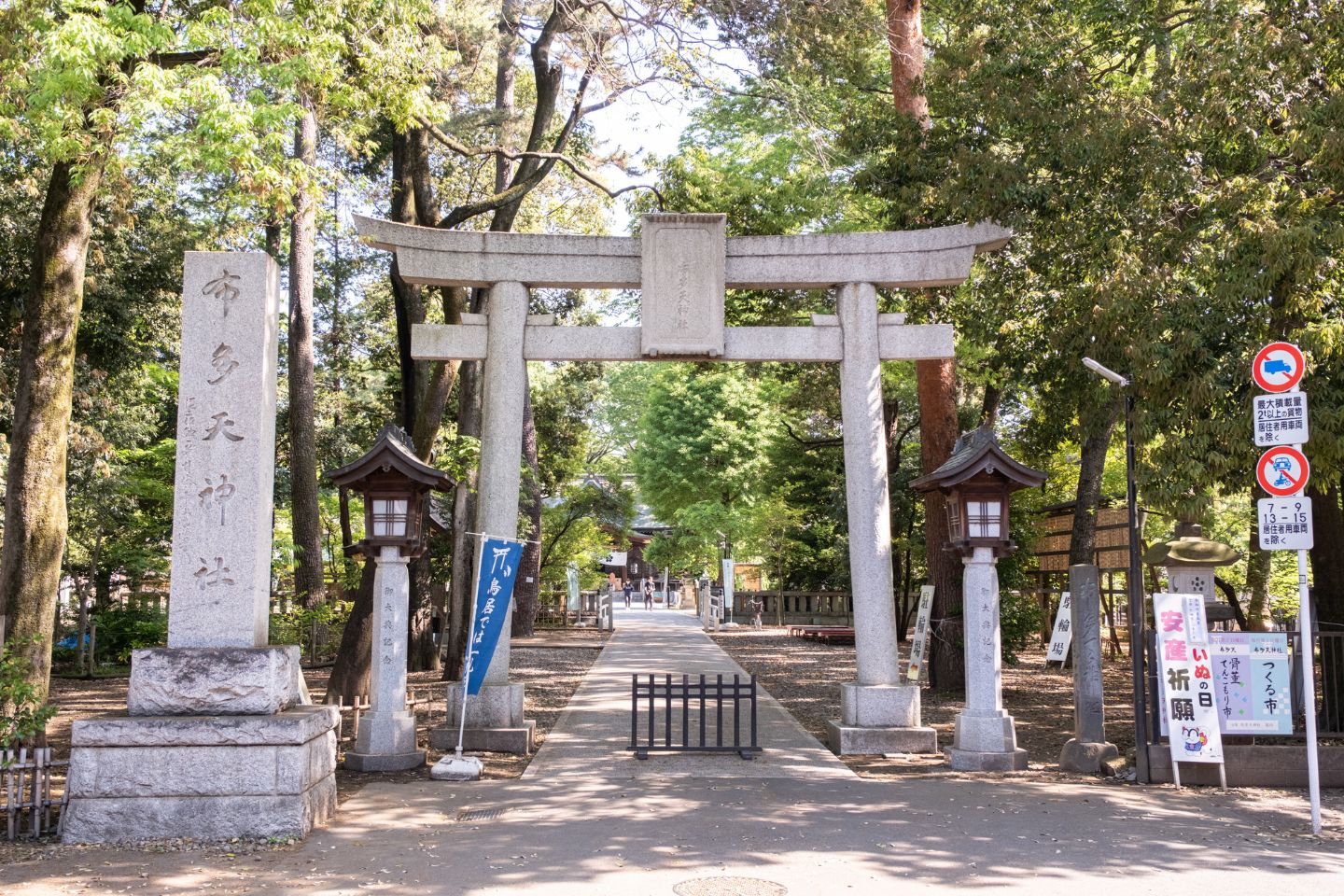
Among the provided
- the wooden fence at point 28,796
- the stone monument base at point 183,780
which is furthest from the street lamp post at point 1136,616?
the wooden fence at point 28,796

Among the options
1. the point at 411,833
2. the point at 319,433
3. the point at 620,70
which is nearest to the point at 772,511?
the point at 319,433

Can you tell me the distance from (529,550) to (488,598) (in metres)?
17.9

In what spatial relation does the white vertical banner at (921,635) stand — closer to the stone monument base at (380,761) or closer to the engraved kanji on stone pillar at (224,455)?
the stone monument base at (380,761)

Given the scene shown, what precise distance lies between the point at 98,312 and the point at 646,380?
102 ft

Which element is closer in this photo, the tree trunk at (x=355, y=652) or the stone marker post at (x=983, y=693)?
the stone marker post at (x=983, y=693)

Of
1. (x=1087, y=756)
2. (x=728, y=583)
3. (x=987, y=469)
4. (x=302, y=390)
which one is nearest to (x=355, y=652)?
(x=302, y=390)

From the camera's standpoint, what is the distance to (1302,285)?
9.37 meters

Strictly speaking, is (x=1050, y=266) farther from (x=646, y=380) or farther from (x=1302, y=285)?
(x=646, y=380)

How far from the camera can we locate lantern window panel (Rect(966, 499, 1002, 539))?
1041 cm

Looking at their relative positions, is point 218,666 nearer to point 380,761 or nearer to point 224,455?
point 224,455

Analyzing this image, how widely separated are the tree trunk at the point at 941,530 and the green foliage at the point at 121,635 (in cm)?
1539

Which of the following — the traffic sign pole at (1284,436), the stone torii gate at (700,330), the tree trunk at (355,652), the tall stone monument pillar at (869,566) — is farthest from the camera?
the tree trunk at (355,652)

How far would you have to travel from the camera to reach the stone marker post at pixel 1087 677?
9.92 metres

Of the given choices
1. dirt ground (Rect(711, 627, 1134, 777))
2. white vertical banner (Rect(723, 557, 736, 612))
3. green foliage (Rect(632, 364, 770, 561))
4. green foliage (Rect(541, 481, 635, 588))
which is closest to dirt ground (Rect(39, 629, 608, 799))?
dirt ground (Rect(711, 627, 1134, 777))
